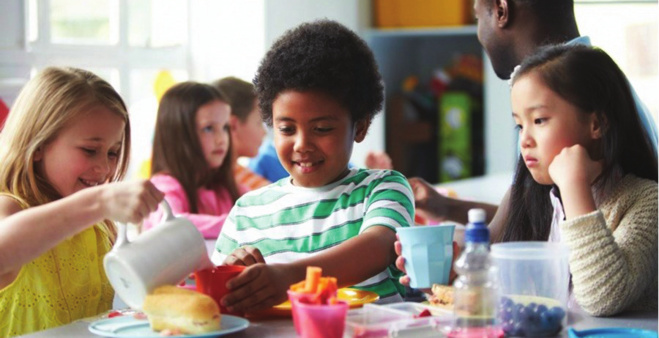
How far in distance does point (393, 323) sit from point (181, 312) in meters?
0.27

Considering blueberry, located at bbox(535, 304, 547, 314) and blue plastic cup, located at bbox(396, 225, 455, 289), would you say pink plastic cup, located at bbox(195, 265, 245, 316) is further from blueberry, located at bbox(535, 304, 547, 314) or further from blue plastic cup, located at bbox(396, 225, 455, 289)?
blueberry, located at bbox(535, 304, 547, 314)

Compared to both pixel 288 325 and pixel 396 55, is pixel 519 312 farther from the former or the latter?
pixel 396 55

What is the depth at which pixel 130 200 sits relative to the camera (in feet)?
4.25

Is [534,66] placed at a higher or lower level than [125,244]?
higher

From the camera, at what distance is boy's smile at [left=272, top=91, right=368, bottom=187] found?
1734 millimetres

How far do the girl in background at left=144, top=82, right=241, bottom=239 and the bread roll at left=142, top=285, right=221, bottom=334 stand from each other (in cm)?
213

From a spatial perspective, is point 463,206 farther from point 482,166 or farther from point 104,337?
point 482,166

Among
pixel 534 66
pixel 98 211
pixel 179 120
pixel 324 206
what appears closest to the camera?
pixel 98 211

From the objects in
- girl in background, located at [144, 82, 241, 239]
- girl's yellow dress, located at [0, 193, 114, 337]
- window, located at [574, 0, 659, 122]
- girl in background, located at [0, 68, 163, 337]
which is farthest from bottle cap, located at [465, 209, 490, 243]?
window, located at [574, 0, 659, 122]

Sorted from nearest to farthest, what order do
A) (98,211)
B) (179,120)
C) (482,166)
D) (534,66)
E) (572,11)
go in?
1. (98,211)
2. (534,66)
3. (572,11)
4. (179,120)
5. (482,166)

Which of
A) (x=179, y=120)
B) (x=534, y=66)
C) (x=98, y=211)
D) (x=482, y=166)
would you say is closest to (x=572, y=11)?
(x=534, y=66)

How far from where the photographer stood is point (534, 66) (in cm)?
158

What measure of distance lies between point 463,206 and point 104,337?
1.29 meters

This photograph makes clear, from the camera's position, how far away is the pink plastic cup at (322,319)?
118 cm
